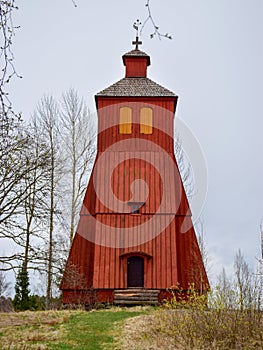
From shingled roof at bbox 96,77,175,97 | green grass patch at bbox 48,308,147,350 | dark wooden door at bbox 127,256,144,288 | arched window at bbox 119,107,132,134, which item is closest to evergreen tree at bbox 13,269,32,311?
dark wooden door at bbox 127,256,144,288

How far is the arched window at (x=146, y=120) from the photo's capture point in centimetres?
2331

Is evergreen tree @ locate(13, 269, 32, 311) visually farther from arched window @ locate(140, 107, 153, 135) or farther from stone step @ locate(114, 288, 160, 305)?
arched window @ locate(140, 107, 153, 135)

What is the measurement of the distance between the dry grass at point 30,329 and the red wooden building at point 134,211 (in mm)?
3080

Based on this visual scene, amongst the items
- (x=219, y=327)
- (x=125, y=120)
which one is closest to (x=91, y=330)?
(x=219, y=327)

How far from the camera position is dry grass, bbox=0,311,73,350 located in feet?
37.7

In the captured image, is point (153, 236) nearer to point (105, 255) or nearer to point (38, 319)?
point (105, 255)

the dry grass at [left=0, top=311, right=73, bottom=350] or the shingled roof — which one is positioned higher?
the shingled roof

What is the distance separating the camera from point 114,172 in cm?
2230

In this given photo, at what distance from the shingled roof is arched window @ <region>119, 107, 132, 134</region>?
72 cm

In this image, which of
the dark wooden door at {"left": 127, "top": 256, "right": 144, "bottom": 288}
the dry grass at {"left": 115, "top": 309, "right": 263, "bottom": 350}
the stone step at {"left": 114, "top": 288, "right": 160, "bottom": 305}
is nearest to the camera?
the dry grass at {"left": 115, "top": 309, "right": 263, "bottom": 350}

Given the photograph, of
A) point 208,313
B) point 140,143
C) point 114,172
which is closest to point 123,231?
point 114,172

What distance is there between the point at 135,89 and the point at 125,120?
176cm

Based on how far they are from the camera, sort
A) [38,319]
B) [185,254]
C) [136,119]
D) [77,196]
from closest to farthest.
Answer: [38,319] → [185,254] → [136,119] → [77,196]

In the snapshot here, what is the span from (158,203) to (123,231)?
1.93m
